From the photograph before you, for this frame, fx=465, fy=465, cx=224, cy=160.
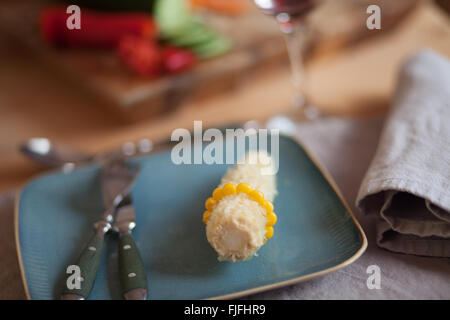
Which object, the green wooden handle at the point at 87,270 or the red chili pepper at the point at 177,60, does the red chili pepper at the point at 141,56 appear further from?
the green wooden handle at the point at 87,270

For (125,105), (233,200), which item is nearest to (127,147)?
(125,105)

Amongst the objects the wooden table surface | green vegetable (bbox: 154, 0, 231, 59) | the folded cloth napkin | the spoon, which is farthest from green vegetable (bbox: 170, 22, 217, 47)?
the folded cloth napkin

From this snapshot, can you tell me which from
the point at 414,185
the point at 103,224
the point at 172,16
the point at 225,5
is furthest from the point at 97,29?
the point at 414,185

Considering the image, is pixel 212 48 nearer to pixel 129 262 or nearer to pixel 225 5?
pixel 225 5

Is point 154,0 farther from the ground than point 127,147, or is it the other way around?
point 154,0

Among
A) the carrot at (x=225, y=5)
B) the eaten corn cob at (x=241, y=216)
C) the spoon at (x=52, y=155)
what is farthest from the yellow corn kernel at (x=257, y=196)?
the carrot at (x=225, y=5)
